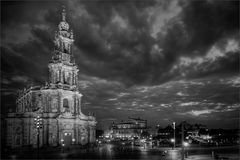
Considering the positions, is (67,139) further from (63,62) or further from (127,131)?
(127,131)

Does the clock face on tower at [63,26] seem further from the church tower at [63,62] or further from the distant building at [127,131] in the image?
the distant building at [127,131]

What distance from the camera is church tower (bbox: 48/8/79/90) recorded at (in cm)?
7350

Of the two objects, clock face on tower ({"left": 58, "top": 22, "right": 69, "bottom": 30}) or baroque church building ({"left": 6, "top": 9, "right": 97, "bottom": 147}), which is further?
clock face on tower ({"left": 58, "top": 22, "right": 69, "bottom": 30})

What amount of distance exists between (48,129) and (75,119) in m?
7.44

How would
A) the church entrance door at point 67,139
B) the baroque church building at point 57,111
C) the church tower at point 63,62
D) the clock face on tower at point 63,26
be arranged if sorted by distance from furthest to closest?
the clock face on tower at point 63,26, the church tower at point 63,62, the church entrance door at point 67,139, the baroque church building at point 57,111

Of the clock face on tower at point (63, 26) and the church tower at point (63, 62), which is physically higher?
the clock face on tower at point (63, 26)

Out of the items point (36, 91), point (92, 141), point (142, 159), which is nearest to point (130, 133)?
point (92, 141)

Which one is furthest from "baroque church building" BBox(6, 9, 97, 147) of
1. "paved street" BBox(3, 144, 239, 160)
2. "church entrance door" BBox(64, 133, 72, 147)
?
"paved street" BBox(3, 144, 239, 160)

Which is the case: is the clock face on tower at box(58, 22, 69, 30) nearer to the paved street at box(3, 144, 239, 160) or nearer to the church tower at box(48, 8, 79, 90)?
the church tower at box(48, 8, 79, 90)

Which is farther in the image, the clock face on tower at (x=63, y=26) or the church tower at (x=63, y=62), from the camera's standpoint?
the clock face on tower at (x=63, y=26)

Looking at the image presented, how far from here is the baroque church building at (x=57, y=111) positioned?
6612cm

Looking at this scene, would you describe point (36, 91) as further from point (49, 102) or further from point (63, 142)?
point (63, 142)

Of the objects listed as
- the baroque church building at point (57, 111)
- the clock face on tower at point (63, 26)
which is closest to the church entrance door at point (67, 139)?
the baroque church building at point (57, 111)

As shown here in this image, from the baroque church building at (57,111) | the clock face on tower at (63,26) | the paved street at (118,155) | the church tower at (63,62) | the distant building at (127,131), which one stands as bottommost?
the distant building at (127,131)
